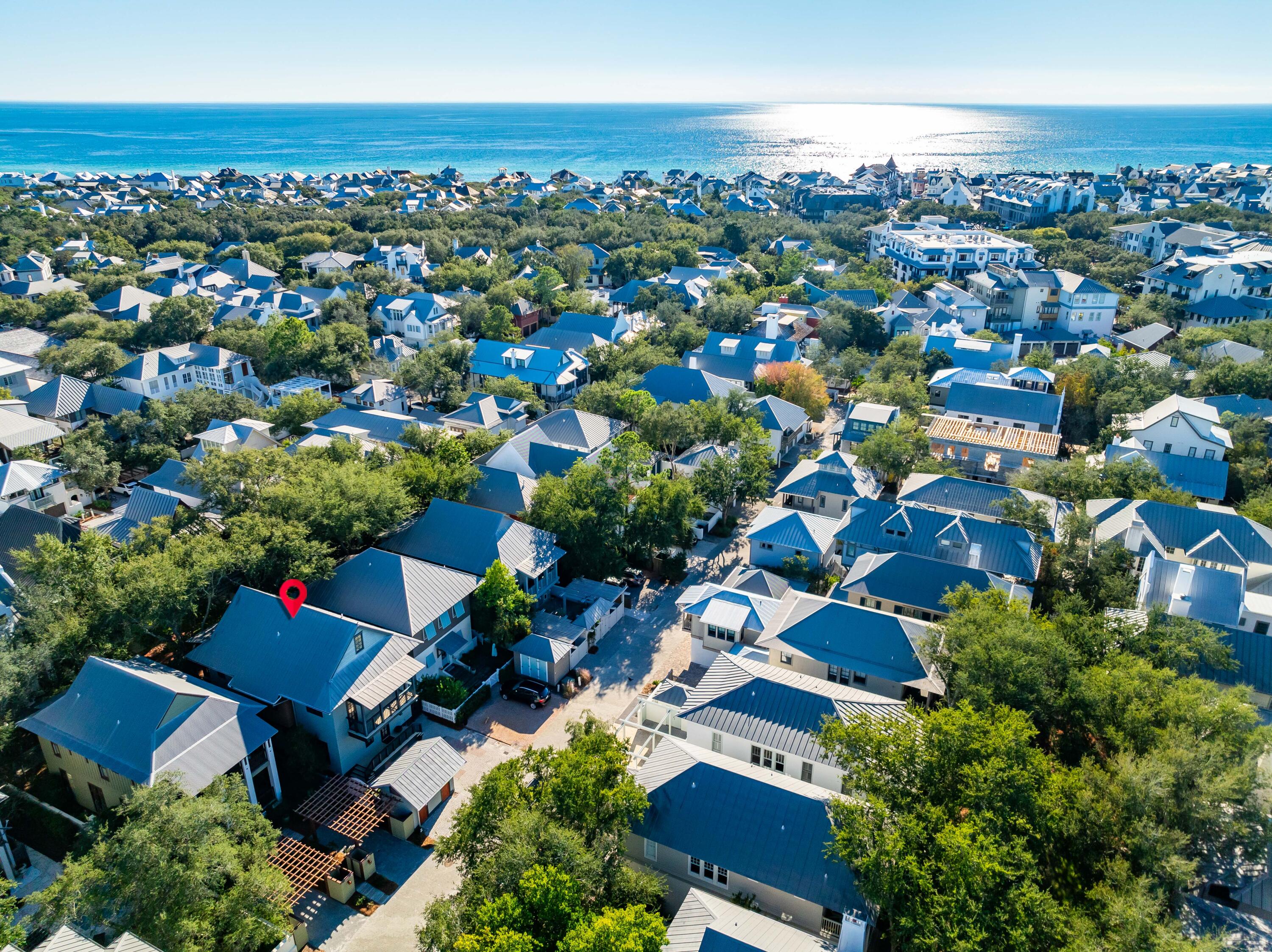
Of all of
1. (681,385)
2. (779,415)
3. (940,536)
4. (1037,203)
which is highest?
(1037,203)

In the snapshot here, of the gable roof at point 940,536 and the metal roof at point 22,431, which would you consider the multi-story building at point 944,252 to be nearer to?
the gable roof at point 940,536

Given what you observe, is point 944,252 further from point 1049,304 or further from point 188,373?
point 188,373

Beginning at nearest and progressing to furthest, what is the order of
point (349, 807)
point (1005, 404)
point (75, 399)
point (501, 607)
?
point (349, 807), point (501, 607), point (1005, 404), point (75, 399)

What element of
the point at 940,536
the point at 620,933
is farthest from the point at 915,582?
the point at 620,933

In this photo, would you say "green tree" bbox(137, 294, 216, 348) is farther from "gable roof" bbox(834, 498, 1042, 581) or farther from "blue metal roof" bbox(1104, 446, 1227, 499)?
"blue metal roof" bbox(1104, 446, 1227, 499)

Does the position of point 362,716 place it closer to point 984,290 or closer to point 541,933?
point 541,933

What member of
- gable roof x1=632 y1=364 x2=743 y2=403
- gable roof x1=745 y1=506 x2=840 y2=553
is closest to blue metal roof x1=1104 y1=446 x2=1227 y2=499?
A: gable roof x1=745 y1=506 x2=840 y2=553
